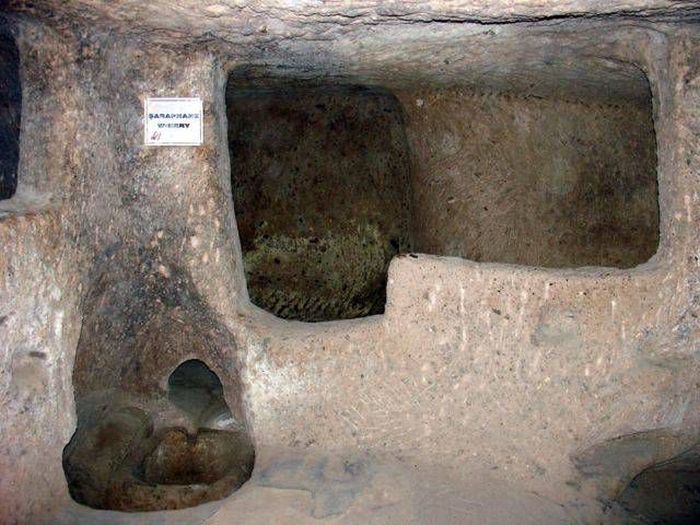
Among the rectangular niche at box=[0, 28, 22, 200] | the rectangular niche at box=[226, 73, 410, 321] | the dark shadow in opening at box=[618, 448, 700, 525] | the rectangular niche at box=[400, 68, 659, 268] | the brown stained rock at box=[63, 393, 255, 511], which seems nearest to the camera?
the brown stained rock at box=[63, 393, 255, 511]

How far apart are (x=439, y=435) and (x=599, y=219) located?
1463 millimetres

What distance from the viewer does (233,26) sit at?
6.20 feet

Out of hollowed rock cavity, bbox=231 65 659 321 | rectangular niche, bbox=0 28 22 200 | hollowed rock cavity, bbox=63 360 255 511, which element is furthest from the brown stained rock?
hollowed rock cavity, bbox=231 65 659 321

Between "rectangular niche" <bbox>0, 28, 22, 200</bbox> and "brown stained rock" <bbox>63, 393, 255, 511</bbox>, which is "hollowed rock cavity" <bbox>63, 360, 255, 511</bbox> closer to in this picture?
"brown stained rock" <bbox>63, 393, 255, 511</bbox>

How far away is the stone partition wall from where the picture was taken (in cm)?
182

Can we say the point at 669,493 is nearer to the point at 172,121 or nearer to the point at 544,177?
the point at 544,177

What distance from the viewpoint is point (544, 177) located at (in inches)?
119

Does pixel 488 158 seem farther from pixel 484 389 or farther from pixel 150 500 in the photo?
pixel 150 500

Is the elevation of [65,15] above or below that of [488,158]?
above

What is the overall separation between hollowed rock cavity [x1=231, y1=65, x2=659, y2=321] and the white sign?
18.0 inches

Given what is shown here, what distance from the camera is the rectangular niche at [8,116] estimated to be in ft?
8.04

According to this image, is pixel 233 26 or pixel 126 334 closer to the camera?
pixel 233 26

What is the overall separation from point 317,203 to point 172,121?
1461mm

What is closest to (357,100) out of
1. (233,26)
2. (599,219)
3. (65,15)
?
(599,219)
